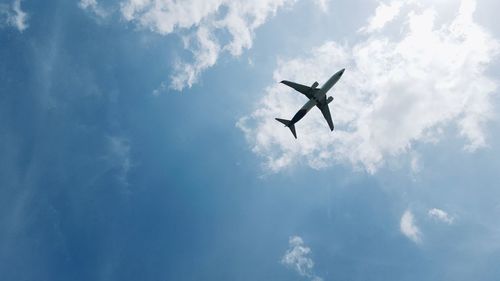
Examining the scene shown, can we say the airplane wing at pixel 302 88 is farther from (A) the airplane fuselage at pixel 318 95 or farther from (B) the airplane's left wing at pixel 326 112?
(B) the airplane's left wing at pixel 326 112

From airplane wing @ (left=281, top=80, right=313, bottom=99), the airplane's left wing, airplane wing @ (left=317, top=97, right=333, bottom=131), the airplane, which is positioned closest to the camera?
the airplane

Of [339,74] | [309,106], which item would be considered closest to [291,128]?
[309,106]

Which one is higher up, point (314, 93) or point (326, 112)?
Answer: point (314, 93)

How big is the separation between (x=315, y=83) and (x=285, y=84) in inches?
433

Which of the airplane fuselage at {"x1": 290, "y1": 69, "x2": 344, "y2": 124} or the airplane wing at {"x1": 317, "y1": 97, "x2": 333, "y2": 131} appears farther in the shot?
the airplane wing at {"x1": 317, "y1": 97, "x2": 333, "y2": 131}

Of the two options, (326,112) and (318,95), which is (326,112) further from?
(318,95)

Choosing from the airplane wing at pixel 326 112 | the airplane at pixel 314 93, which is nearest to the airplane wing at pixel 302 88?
the airplane at pixel 314 93

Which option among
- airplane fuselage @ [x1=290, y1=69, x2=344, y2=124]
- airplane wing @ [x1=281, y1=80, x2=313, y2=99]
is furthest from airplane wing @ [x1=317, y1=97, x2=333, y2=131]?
airplane wing @ [x1=281, y1=80, x2=313, y2=99]

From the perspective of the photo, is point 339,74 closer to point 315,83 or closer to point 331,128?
point 315,83

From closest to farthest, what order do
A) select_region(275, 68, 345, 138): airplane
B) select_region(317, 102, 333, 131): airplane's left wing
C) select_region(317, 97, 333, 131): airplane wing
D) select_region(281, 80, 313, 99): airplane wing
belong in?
select_region(275, 68, 345, 138): airplane, select_region(281, 80, 313, 99): airplane wing, select_region(317, 97, 333, 131): airplane wing, select_region(317, 102, 333, 131): airplane's left wing

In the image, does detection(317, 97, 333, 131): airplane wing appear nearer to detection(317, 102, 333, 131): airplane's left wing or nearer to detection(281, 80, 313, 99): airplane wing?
detection(317, 102, 333, 131): airplane's left wing

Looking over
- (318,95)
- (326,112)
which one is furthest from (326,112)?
(318,95)

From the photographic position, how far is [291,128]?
185 meters

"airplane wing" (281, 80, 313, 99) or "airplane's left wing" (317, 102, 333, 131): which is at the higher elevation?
"airplane wing" (281, 80, 313, 99)
